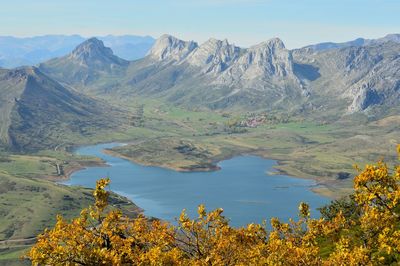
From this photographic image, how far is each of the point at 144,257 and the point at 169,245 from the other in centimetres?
659

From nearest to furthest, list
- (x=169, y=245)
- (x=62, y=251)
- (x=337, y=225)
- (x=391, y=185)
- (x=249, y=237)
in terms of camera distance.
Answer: (x=62, y=251), (x=391, y=185), (x=169, y=245), (x=249, y=237), (x=337, y=225)

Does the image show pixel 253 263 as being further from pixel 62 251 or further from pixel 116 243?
pixel 62 251

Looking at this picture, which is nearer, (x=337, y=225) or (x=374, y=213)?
(x=374, y=213)

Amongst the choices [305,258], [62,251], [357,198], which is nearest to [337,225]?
[305,258]

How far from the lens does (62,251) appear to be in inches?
1296

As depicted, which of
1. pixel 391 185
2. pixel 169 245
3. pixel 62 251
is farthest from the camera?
pixel 169 245

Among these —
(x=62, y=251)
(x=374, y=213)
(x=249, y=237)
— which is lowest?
(x=249, y=237)

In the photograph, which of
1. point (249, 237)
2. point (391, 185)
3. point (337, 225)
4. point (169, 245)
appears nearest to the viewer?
point (391, 185)

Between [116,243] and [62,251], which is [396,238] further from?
[62,251]

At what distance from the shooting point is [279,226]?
4650 cm

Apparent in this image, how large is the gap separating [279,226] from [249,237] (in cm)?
303

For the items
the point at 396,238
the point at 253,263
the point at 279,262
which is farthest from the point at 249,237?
the point at 396,238

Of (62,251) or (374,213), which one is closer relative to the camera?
(62,251)

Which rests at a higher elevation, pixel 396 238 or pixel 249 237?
pixel 396 238
